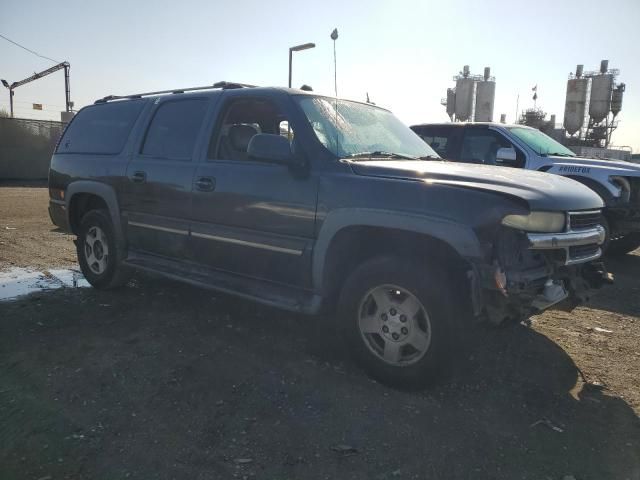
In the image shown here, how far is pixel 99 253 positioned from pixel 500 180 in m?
4.24

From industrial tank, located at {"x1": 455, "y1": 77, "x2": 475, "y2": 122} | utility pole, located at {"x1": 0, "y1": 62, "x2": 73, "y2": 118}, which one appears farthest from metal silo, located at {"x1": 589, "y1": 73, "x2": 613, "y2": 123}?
utility pole, located at {"x1": 0, "y1": 62, "x2": 73, "y2": 118}

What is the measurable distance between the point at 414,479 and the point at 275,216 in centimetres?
206

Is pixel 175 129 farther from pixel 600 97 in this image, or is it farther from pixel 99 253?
pixel 600 97

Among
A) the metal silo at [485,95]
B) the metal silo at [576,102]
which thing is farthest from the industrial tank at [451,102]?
the metal silo at [576,102]

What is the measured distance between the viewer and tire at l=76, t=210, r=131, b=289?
5261mm

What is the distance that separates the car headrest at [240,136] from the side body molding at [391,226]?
1.22m

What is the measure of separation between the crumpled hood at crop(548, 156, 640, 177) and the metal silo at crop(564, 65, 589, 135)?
220 feet

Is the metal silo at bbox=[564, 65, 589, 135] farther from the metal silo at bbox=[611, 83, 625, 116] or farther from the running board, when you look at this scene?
the running board

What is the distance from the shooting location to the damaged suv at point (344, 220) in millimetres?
3027

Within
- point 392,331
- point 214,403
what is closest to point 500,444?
point 392,331

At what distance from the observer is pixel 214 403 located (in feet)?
10.3

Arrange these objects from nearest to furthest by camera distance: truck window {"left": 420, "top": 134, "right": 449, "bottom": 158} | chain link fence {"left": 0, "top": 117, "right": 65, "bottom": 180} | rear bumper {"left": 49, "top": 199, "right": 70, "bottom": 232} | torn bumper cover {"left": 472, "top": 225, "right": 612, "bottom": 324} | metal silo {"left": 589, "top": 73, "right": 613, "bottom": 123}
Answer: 1. torn bumper cover {"left": 472, "top": 225, "right": 612, "bottom": 324}
2. rear bumper {"left": 49, "top": 199, "right": 70, "bottom": 232}
3. truck window {"left": 420, "top": 134, "right": 449, "bottom": 158}
4. chain link fence {"left": 0, "top": 117, "right": 65, "bottom": 180}
5. metal silo {"left": 589, "top": 73, "right": 613, "bottom": 123}

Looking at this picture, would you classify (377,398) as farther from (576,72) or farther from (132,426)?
(576,72)

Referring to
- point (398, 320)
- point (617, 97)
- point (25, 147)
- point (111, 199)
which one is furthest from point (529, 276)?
point (617, 97)
